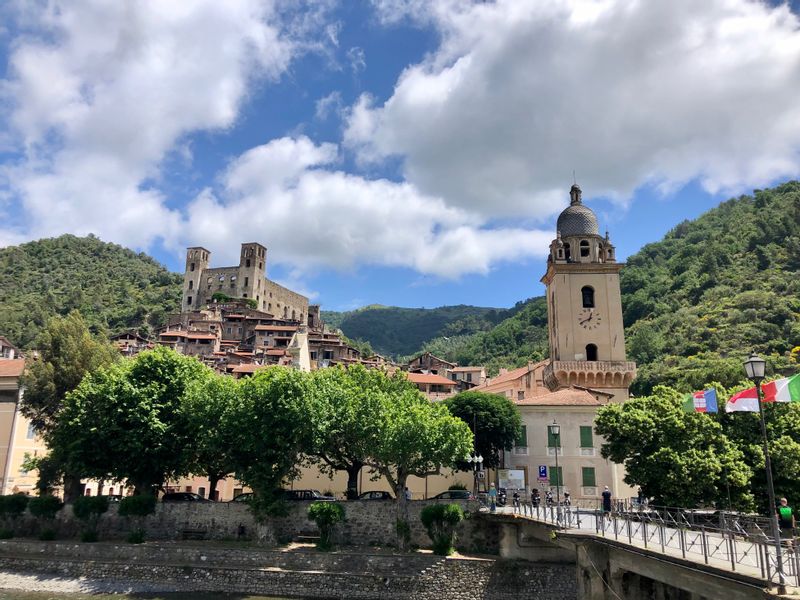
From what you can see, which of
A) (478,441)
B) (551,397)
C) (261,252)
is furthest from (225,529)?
(261,252)

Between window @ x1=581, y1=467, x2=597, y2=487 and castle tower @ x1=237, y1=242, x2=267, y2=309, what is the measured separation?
107 m

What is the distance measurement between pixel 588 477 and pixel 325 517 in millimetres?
18000

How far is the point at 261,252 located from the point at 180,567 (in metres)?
115

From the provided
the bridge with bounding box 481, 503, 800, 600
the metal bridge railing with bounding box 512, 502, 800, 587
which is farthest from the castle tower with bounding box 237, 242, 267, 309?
the metal bridge railing with bounding box 512, 502, 800, 587

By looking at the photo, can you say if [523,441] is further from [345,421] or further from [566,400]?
[345,421]

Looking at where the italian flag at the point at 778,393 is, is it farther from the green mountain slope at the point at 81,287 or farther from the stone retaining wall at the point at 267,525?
the green mountain slope at the point at 81,287

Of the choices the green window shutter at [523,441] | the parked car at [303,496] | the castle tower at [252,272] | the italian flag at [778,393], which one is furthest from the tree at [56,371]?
Answer: the castle tower at [252,272]

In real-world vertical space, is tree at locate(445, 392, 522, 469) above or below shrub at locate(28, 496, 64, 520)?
above

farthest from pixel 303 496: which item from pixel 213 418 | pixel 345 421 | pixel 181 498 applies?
pixel 181 498

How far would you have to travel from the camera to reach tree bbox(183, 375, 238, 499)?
1413 inches

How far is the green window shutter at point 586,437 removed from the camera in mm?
41531

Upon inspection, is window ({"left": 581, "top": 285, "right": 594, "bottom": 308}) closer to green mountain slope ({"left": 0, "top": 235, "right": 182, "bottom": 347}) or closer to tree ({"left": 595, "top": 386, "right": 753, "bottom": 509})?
tree ({"left": 595, "top": 386, "right": 753, "bottom": 509})

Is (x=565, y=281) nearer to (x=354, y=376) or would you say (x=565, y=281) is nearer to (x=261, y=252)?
(x=354, y=376)

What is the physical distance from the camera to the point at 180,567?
1324 inches
